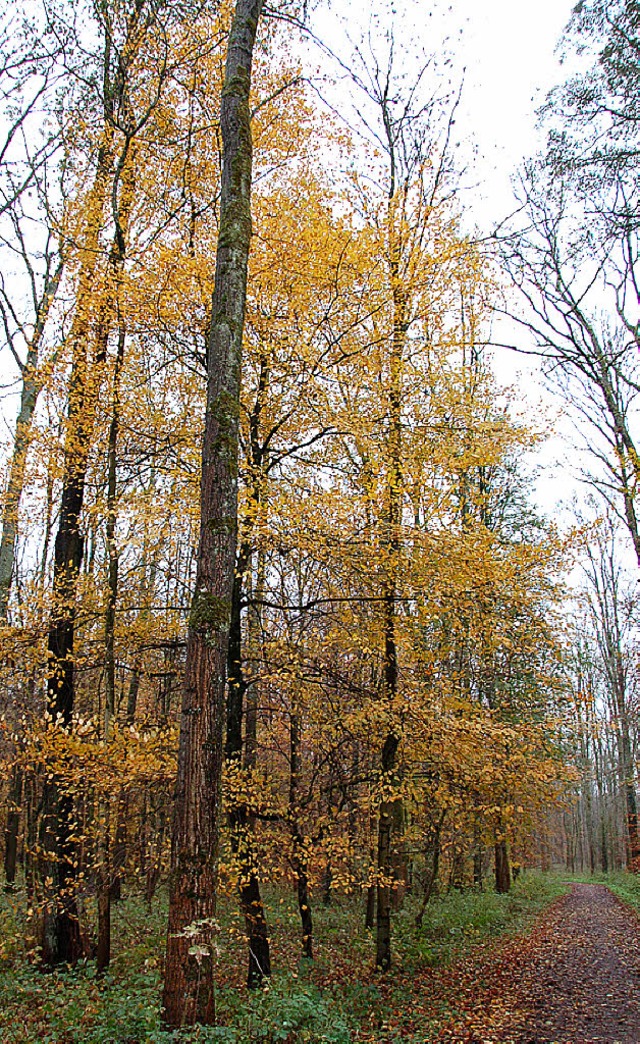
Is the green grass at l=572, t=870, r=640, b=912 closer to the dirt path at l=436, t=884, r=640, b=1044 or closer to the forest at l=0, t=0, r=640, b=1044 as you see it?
the dirt path at l=436, t=884, r=640, b=1044

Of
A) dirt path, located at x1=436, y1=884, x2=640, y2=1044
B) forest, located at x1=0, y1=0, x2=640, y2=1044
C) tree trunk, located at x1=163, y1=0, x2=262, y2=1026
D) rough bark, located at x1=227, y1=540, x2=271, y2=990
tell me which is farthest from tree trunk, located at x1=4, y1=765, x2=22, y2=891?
tree trunk, located at x1=163, y1=0, x2=262, y2=1026

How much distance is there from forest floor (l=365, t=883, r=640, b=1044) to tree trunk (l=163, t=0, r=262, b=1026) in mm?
4676

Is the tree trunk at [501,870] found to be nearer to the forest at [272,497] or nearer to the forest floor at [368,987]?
the forest floor at [368,987]

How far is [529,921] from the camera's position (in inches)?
554

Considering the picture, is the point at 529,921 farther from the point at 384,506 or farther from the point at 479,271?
the point at 479,271

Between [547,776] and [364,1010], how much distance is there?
140 inches

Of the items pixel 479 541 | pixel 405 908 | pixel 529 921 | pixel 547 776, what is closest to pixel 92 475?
pixel 479 541

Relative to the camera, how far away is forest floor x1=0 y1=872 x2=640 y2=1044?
16.2 ft

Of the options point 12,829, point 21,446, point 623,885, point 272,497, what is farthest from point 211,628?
point 623,885

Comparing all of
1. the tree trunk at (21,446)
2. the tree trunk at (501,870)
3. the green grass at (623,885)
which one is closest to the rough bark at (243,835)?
the tree trunk at (21,446)

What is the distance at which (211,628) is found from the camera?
3984 millimetres

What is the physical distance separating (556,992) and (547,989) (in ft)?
0.39

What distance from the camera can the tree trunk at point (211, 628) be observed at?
3.53 meters

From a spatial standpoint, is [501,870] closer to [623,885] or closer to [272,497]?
[623,885]
